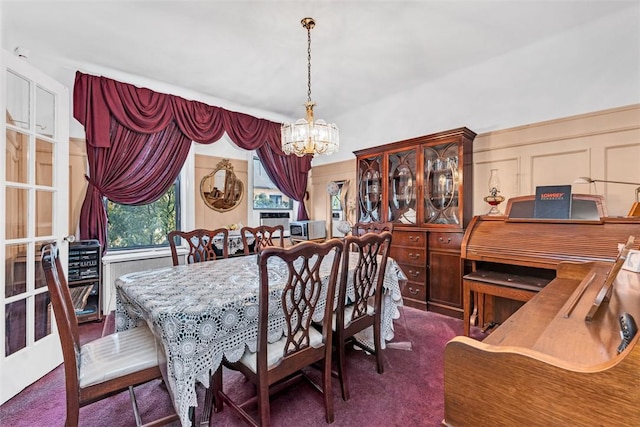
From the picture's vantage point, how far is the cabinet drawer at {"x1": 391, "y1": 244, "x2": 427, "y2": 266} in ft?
10.7

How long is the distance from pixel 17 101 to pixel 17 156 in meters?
0.39

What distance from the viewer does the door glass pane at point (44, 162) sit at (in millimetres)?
2150

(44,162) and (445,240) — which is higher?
(44,162)

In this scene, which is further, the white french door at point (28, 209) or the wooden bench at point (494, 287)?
the wooden bench at point (494, 287)

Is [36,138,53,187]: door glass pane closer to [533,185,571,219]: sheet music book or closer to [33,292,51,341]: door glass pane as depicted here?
[33,292,51,341]: door glass pane

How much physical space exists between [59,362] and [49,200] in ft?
4.15

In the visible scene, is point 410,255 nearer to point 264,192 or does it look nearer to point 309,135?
point 309,135

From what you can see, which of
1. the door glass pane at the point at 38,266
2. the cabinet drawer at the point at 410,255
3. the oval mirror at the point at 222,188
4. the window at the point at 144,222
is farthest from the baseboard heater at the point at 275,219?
the door glass pane at the point at 38,266

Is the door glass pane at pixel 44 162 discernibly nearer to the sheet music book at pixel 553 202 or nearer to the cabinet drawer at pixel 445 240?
the cabinet drawer at pixel 445 240

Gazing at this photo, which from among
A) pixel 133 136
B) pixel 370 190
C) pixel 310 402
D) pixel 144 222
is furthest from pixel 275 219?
pixel 310 402

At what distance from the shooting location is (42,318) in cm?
215

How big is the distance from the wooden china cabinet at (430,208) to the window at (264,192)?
5.93ft

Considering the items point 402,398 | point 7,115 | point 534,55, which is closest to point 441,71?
point 534,55

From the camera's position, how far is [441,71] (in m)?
3.28
